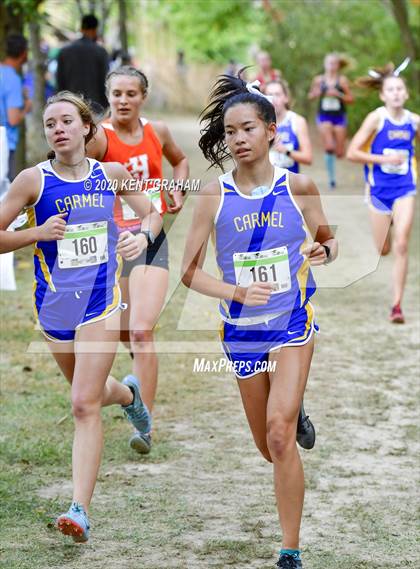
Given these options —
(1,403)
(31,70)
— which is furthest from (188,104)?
(1,403)

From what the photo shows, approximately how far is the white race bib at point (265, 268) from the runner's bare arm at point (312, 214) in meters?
0.12

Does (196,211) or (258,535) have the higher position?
(196,211)

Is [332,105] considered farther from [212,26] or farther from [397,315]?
[212,26]

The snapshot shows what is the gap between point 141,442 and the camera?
21.2 ft

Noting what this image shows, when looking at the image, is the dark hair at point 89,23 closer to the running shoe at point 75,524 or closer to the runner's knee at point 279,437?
Result: the running shoe at point 75,524

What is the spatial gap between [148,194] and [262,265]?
6.56 feet

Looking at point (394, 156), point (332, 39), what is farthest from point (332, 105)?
point (394, 156)

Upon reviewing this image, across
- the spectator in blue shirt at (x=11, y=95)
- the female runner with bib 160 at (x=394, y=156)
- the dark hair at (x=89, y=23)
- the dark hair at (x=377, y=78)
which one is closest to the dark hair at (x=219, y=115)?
the female runner with bib 160 at (x=394, y=156)

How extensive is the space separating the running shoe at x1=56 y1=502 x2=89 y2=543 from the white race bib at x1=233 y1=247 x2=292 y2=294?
44.5 inches

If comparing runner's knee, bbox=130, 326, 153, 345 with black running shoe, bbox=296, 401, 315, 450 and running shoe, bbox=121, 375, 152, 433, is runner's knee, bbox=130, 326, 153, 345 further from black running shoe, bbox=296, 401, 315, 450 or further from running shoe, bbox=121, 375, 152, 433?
black running shoe, bbox=296, 401, 315, 450

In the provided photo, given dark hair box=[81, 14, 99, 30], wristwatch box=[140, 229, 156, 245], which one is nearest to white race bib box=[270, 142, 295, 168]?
dark hair box=[81, 14, 99, 30]

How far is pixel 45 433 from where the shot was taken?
22.9 feet

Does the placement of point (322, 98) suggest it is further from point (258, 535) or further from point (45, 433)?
point (258, 535)

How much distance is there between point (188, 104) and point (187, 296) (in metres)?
34.2
